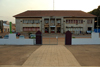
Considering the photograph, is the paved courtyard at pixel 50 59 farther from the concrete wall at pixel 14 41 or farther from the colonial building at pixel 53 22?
the colonial building at pixel 53 22

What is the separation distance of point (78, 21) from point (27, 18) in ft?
68.7

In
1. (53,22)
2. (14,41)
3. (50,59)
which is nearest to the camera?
(50,59)

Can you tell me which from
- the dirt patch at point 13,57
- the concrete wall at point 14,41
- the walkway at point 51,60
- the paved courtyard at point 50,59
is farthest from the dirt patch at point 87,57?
the concrete wall at point 14,41

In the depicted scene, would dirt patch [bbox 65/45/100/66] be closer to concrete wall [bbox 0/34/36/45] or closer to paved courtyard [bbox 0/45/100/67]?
paved courtyard [bbox 0/45/100/67]

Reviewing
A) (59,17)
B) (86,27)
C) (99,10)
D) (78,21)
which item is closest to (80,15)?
(78,21)

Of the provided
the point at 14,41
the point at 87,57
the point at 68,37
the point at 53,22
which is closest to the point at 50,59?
the point at 87,57

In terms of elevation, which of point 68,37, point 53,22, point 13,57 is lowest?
point 13,57

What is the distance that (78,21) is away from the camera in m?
38.0

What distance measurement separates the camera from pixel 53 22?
1494 inches

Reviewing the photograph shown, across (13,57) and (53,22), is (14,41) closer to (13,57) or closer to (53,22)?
(13,57)

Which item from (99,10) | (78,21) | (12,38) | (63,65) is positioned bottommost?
(63,65)

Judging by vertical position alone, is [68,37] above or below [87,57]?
above

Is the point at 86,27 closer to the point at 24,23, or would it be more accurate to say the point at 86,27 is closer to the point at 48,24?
the point at 48,24

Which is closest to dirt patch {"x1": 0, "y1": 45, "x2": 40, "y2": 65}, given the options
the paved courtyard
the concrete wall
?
the paved courtyard
